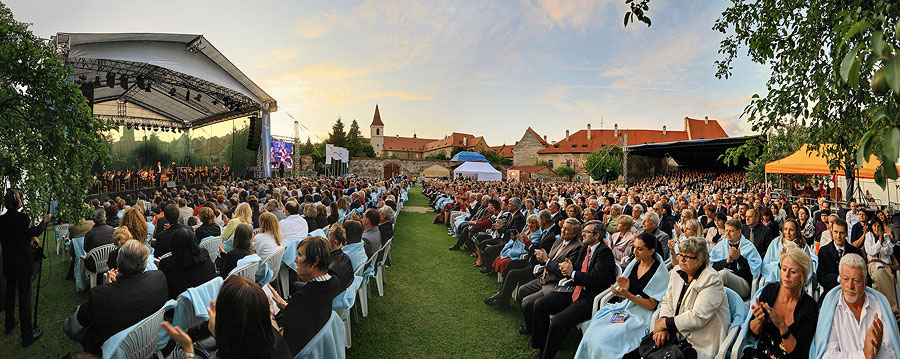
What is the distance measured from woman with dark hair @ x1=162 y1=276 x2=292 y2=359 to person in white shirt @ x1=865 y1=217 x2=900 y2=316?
155 inches

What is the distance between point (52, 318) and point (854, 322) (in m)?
6.86

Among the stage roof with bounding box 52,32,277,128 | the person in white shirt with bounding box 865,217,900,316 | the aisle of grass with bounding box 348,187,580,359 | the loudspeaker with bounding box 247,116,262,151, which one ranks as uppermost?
the stage roof with bounding box 52,32,277,128

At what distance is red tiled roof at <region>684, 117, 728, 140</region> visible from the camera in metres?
59.5

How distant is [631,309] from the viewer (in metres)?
3.20

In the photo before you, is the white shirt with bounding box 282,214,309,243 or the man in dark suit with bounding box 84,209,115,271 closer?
the man in dark suit with bounding box 84,209,115,271

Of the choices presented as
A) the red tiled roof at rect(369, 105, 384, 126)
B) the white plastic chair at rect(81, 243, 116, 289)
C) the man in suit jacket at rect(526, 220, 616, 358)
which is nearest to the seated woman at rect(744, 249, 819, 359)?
the man in suit jacket at rect(526, 220, 616, 358)

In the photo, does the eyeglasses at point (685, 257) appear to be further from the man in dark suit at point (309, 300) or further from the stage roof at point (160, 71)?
the stage roof at point (160, 71)

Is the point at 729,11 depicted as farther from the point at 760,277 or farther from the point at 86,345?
the point at 86,345

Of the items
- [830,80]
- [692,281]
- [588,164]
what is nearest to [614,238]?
[692,281]

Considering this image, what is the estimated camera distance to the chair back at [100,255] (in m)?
4.57

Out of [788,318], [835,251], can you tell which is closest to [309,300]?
[788,318]

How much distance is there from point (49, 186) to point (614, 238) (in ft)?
17.0

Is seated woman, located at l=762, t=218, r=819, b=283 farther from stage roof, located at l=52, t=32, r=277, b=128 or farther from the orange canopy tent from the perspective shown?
stage roof, located at l=52, t=32, r=277, b=128

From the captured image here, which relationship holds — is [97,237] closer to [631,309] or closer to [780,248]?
[631,309]
